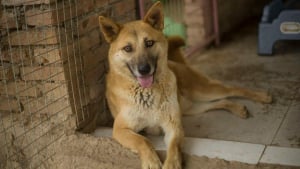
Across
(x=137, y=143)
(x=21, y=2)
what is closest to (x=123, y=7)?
(x=21, y=2)

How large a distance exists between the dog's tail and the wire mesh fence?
73cm

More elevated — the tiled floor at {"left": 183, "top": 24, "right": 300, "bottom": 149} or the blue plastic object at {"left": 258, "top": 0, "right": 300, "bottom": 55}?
the blue plastic object at {"left": 258, "top": 0, "right": 300, "bottom": 55}

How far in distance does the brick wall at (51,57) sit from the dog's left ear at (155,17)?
19.5 inches

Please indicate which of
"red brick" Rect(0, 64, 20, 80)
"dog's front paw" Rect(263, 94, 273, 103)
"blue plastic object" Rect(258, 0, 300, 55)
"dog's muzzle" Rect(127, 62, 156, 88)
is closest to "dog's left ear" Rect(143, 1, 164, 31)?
"dog's muzzle" Rect(127, 62, 156, 88)

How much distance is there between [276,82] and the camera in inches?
157

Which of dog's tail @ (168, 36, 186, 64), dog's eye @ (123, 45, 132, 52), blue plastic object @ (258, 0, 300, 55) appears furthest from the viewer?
blue plastic object @ (258, 0, 300, 55)

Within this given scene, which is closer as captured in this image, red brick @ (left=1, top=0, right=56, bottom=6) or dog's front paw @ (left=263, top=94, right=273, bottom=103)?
red brick @ (left=1, top=0, right=56, bottom=6)

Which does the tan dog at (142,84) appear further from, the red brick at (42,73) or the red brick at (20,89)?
the red brick at (20,89)

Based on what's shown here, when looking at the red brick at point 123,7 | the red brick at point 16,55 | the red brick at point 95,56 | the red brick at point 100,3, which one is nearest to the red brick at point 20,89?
the red brick at point 16,55

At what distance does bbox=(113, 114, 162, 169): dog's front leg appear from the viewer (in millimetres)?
2535

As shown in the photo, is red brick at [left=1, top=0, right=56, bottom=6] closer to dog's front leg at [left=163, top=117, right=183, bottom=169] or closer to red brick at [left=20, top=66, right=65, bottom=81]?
red brick at [left=20, top=66, right=65, bottom=81]

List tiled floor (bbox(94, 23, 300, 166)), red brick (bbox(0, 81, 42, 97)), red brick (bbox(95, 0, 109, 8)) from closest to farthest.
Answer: tiled floor (bbox(94, 23, 300, 166))
red brick (bbox(0, 81, 42, 97))
red brick (bbox(95, 0, 109, 8))

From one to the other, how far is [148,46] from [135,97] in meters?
0.35

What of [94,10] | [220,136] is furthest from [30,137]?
[220,136]
